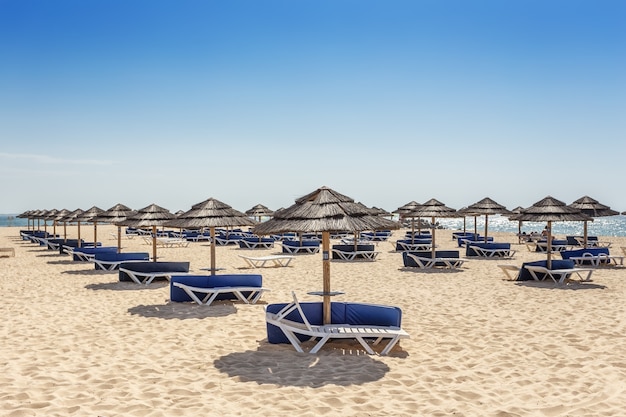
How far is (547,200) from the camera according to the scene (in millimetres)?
13875

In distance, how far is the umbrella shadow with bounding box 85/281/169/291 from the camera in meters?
12.0

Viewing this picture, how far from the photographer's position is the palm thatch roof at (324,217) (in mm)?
6418

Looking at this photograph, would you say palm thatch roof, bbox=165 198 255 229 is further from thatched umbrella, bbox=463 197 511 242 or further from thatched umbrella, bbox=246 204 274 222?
thatched umbrella, bbox=246 204 274 222

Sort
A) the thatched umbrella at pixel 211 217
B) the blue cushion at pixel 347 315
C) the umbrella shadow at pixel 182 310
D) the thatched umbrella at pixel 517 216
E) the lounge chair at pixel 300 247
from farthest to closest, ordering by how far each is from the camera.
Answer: the lounge chair at pixel 300 247 → the thatched umbrella at pixel 517 216 → the thatched umbrella at pixel 211 217 → the umbrella shadow at pixel 182 310 → the blue cushion at pixel 347 315

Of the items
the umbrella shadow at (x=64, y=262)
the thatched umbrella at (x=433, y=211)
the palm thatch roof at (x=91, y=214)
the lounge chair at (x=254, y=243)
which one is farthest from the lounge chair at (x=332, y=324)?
the lounge chair at (x=254, y=243)

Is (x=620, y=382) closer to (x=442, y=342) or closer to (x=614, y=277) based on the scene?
(x=442, y=342)

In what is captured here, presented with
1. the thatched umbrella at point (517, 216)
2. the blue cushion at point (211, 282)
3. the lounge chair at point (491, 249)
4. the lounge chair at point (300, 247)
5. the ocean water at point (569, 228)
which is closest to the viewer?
the blue cushion at point (211, 282)

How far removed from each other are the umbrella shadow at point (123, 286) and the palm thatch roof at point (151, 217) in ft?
5.11

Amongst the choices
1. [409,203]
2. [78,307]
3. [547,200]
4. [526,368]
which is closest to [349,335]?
[526,368]

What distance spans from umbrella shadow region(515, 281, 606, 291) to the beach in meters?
0.47

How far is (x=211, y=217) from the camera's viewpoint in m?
10.3

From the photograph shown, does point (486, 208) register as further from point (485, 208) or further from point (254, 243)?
point (254, 243)

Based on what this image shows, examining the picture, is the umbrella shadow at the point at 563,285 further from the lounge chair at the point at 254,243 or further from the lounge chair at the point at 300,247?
the lounge chair at the point at 254,243

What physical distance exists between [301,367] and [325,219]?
6.30 ft
